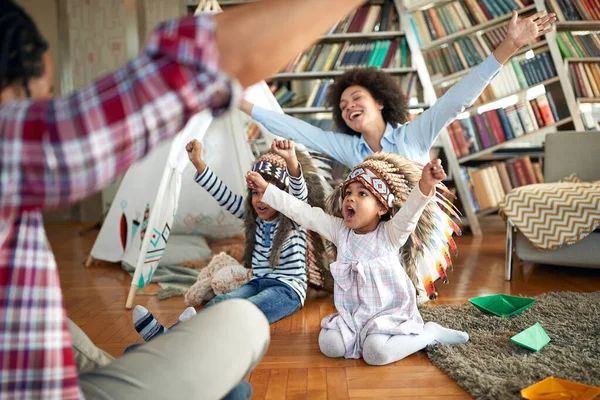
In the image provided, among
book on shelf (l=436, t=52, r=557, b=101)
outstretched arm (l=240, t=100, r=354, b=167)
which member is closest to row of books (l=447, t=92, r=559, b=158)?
book on shelf (l=436, t=52, r=557, b=101)

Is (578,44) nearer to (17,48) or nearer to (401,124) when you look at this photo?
(401,124)

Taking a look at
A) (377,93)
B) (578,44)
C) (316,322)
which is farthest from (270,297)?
(578,44)

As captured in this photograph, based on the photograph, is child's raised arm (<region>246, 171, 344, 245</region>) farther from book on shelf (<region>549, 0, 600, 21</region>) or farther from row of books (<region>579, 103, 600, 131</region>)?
book on shelf (<region>549, 0, 600, 21</region>)

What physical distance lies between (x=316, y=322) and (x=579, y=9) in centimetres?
320

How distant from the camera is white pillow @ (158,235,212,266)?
3035 mm

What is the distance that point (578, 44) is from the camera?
13.0 feet

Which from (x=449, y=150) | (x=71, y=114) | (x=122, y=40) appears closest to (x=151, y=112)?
(x=71, y=114)

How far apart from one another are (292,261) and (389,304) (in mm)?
574

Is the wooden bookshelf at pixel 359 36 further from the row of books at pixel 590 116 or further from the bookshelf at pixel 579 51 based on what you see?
the row of books at pixel 590 116

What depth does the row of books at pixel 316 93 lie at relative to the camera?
13.2 feet

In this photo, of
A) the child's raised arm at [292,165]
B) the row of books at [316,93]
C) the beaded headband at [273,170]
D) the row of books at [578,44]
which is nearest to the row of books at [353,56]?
the row of books at [316,93]

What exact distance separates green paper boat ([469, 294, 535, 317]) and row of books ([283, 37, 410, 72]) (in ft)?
7.89

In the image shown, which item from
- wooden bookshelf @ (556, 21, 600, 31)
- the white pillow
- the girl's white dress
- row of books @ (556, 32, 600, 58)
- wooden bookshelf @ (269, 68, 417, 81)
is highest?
wooden bookshelf @ (556, 21, 600, 31)

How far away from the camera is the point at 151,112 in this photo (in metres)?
0.51
